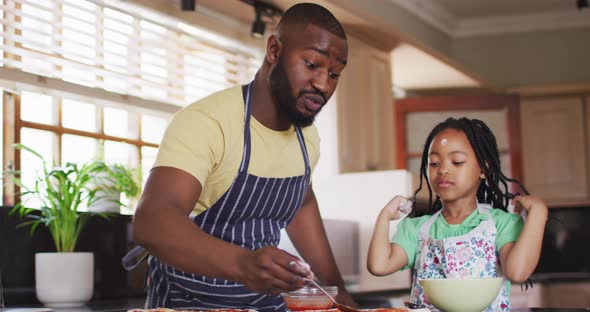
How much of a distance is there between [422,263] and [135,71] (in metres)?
1.69

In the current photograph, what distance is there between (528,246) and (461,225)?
19 cm

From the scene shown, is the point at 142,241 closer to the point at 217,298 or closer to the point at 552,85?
the point at 217,298

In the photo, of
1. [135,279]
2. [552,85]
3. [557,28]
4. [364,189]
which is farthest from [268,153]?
[557,28]

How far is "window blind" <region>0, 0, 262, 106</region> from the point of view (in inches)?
107

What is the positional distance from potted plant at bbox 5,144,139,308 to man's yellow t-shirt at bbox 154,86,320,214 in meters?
0.91

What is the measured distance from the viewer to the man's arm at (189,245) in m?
1.23

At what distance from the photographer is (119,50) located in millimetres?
3281

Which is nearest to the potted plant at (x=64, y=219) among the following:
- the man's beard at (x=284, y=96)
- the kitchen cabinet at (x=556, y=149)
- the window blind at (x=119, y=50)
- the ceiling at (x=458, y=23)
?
the window blind at (x=119, y=50)

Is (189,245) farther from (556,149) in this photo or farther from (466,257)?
(556,149)

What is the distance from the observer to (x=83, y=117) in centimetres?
316

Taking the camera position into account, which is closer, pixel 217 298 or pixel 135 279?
pixel 217 298

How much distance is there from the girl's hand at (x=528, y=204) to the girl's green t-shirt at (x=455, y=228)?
0.04 meters

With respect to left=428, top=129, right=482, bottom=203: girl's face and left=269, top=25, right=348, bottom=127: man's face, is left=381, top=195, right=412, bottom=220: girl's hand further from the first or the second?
left=269, top=25, right=348, bottom=127: man's face

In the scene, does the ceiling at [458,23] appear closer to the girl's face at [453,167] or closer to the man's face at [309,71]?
the girl's face at [453,167]
